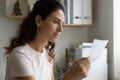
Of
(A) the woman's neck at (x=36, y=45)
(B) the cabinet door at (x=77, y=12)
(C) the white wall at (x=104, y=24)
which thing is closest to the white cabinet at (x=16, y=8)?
(B) the cabinet door at (x=77, y=12)

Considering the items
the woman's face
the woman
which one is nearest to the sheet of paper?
the woman

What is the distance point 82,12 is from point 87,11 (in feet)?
0.21

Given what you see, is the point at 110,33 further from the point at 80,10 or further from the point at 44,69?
the point at 44,69

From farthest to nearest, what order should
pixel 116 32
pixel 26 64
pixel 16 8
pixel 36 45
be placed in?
pixel 116 32, pixel 16 8, pixel 36 45, pixel 26 64

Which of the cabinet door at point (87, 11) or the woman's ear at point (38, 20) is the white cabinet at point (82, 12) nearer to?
the cabinet door at point (87, 11)

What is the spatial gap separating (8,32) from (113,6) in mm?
1071

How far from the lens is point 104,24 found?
2410 mm

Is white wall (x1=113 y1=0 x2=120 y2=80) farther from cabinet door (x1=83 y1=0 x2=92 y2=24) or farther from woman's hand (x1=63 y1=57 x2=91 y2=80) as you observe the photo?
woman's hand (x1=63 y1=57 x2=91 y2=80)

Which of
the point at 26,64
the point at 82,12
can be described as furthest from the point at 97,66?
the point at 26,64

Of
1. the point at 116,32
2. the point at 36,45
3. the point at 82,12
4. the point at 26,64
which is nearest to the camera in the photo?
the point at 26,64

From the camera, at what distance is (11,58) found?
110cm

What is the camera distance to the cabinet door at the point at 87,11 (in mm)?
2414

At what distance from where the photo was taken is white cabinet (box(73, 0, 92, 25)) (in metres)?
2.37

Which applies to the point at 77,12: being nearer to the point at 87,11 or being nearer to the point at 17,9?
the point at 87,11
